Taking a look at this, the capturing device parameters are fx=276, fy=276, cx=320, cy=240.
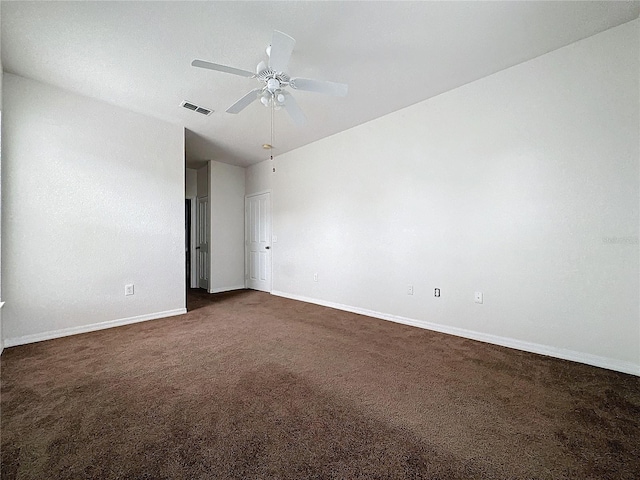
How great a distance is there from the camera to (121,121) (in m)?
3.38

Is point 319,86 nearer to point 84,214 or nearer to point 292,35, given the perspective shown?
point 292,35

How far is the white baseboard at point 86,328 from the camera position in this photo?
2712 mm

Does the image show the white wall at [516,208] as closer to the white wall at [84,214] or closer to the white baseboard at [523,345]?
the white baseboard at [523,345]

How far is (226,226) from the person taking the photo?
573 cm

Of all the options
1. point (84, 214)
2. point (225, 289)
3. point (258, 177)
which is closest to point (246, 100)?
point (84, 214)

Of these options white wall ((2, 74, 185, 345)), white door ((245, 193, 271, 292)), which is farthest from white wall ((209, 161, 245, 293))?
white wall ((2, 74, 185, 345))

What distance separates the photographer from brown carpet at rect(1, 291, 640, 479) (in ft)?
4.16

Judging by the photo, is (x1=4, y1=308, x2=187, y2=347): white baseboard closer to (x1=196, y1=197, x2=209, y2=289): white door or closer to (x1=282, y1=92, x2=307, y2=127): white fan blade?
(x1=196, y1=197, x2=209, y2=289): white door

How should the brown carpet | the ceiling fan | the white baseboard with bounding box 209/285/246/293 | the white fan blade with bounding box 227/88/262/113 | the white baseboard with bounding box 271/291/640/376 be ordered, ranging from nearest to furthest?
the brown carpet, the ceiling fan, the white baseboard with bounding box 271/291/640/376, the white fan blade with bounding box 227/88/262/113, the white baseboard with bounding box 209/285/246/293

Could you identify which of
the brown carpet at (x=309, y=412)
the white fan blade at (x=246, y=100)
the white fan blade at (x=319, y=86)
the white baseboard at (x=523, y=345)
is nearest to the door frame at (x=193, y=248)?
the brown carpet at (x=309, y=412)

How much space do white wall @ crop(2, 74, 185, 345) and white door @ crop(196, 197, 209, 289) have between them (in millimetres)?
1869

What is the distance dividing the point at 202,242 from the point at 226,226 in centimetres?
77

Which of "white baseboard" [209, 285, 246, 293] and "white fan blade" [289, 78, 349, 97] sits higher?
"white fan blade" [289, 78, 349, 97]

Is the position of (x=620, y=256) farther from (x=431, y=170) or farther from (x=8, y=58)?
(x=8, y=58)
